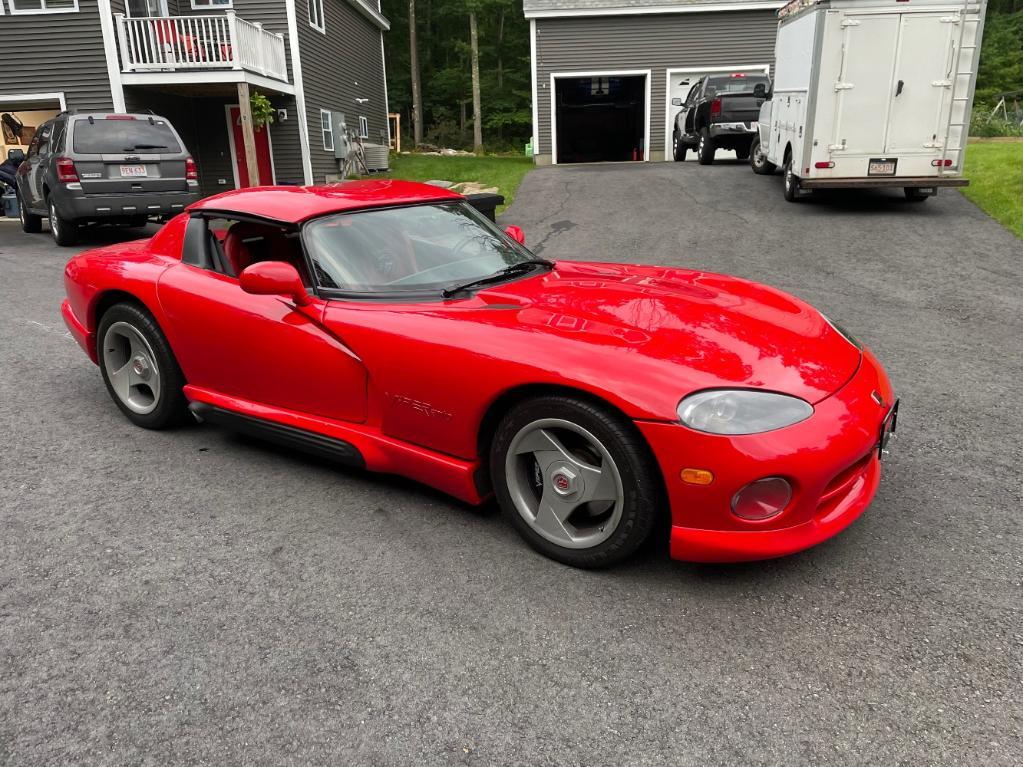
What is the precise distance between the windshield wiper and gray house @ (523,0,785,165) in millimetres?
18792

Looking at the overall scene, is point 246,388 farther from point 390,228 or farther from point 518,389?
point 518,389

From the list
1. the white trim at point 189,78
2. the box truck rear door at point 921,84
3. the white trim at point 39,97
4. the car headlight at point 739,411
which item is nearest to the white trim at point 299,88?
the white trim at point 189,78

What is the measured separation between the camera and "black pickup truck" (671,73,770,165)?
16.4m

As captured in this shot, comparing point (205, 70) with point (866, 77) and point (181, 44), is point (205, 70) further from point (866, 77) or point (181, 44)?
point (866, 77)

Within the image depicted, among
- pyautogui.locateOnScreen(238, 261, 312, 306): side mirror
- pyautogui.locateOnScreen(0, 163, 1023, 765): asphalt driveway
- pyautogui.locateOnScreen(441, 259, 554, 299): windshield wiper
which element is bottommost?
pyautogui.locateOnScreen(0, 163, 1023, 765): asphalt driveway

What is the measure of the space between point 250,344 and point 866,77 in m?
9.86

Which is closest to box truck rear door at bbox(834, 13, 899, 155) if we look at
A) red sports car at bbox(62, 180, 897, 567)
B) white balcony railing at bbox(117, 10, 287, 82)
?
red sports car at bbox(62, 180, 897, 567)

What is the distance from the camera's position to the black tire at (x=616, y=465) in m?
2.56

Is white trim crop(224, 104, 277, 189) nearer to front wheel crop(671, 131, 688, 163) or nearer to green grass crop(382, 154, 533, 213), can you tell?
green grass crop(382, 154, 533, 213)

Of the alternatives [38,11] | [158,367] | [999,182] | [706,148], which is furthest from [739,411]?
[38,11]

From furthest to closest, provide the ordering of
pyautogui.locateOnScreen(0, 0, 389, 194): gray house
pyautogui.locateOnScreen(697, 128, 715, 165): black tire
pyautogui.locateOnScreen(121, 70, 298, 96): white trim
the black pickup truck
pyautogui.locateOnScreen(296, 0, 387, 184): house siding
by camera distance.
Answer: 1. pyautogui.locateOnScreen(296, 0, 387, 184): house siding
2. pyautogui.locateOnScreen(697, 128, 715, 165): black tire
3. the black pickup truck
4. pyautogui.locateOnScreen(0, 0, 389, 194): gray house
5. pyautogui.locateOnScreen(121, 70, 298, 96): white trim

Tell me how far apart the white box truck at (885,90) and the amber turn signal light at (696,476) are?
31.7 ft

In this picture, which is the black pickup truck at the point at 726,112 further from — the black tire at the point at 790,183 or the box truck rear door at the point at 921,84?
the box truck rear door at the point at 921,84

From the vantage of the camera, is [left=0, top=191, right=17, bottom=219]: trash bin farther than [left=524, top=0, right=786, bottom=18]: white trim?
No
